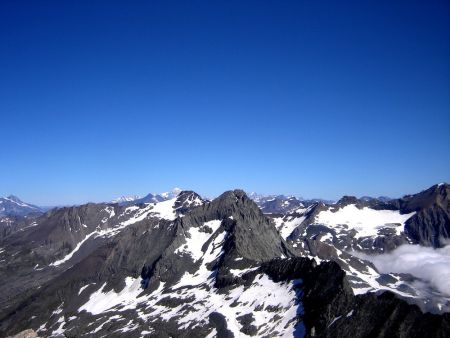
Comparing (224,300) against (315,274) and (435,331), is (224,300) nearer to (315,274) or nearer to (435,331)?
(315,274)

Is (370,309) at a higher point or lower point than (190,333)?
higher

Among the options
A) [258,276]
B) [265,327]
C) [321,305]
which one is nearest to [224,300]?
[258,276]

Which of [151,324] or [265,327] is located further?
[151,324]

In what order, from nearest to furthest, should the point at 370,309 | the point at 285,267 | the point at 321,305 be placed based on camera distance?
the point at 370,309, the point at 321,305, the point at 285,267

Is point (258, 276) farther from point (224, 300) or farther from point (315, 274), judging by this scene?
point (315, 274)

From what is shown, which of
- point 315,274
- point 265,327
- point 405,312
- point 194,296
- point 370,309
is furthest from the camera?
point 194,296

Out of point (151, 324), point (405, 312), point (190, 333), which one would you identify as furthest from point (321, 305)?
point (151, 324)

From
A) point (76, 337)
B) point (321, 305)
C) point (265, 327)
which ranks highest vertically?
point (321, 305)

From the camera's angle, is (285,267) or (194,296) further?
(194,296)

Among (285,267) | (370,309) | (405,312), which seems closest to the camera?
(405,312)
